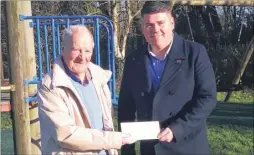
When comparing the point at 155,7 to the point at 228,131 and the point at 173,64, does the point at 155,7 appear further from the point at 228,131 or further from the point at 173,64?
the point at 228,131

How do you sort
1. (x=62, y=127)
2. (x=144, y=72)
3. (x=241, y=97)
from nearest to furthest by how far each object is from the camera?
(x=62, y=127) < (x=144, y=72) < (x=241, y=97)

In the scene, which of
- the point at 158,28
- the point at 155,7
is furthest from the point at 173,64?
the point at 155,7

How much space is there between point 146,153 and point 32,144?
2361mm

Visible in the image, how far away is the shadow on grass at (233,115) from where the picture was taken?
26.9 ft

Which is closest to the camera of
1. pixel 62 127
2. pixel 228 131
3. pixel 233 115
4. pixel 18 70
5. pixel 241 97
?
pixel 62 127

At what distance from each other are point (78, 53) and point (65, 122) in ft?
1.14

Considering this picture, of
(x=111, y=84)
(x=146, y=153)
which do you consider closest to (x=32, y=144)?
(x=111, y=84)

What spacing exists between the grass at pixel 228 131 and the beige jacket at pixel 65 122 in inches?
154

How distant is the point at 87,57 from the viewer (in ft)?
7.99

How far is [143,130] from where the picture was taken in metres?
2.61

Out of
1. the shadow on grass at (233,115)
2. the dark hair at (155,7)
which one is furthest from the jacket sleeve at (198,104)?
the shadow on grass at (233,115)

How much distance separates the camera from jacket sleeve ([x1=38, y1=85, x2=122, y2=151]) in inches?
91.6

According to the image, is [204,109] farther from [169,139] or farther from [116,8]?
[116,8]

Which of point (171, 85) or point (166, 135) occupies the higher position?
point (171, 85)
